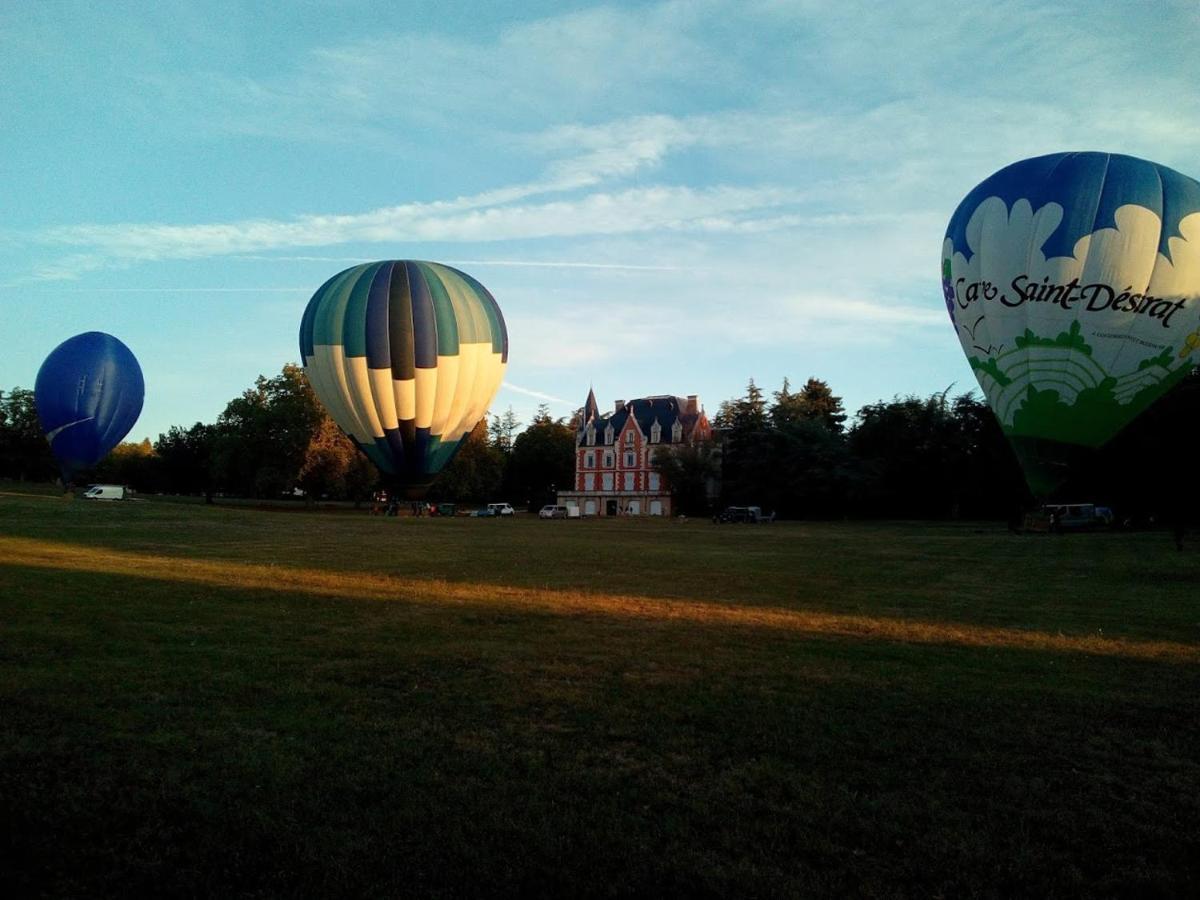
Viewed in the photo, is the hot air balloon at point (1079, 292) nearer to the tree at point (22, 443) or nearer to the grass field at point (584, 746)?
the grass field at point (584, 746)

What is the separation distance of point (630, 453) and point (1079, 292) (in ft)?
217

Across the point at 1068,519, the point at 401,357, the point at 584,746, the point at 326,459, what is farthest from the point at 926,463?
the point at 584,746

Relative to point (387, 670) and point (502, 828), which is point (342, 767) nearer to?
point (502, 828)

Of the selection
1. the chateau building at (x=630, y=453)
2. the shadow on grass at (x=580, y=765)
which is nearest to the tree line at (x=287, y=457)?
the chateau building at (x=630, y=453)

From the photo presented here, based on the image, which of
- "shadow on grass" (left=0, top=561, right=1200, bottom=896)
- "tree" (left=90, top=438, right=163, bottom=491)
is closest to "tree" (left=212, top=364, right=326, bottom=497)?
"tree" (left=90, top=438, right=163, bottom=491)

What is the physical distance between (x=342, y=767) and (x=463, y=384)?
15.3 metres

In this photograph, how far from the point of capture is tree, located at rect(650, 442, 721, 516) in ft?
234

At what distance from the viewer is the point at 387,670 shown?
7707mm

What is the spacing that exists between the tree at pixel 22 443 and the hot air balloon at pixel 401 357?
235 feet

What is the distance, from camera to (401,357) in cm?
1878

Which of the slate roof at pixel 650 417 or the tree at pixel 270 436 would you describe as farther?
the slate roof at pixel 650 417

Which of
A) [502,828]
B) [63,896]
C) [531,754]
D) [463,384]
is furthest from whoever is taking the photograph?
[463,384]

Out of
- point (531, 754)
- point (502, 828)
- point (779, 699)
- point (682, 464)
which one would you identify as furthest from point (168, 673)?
point (682, 464)

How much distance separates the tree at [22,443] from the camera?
3054 inches
